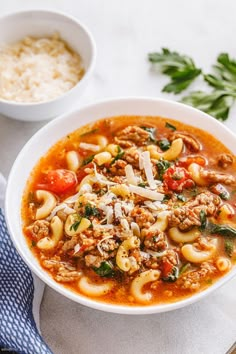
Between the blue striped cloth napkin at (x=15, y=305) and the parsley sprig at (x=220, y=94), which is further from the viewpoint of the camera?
the parsley sprig at (x=220, y=94)

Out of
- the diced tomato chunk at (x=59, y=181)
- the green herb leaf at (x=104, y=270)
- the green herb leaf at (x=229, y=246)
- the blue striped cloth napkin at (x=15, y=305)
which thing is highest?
the green herb leaf at (x=229, y=246)

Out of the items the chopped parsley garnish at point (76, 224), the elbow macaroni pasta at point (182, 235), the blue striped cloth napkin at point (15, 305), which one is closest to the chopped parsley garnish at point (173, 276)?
the elbow macaroni pasta at point (182, 235)

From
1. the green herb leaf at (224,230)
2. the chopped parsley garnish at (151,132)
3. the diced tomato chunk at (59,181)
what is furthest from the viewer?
the chopped parsley garnish at (151,132)

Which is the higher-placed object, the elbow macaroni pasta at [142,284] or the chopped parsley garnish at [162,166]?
the chopped parsley garnish at [162,166]

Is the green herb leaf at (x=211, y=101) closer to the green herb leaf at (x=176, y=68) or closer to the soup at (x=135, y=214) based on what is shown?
the green herb leaf at (x=176, y=68)

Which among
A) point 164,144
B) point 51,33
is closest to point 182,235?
point 164,144

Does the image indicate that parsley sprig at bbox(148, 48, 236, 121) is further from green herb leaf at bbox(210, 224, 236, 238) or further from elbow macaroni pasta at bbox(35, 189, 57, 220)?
elbow macaroni pasta at bbox(35, 189, 57, 220)

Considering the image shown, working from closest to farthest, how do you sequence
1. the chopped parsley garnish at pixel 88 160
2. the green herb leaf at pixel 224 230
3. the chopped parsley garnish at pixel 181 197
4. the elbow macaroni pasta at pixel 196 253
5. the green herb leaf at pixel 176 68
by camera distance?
the elbow macaroni pasta at pixel 196 253 → the green herb leaf at pixel 224 230 → the chopped parsley garnish at pixel 181 197 → the chopped parsley garnish at pixel 88 160 → the green herb leaf at pixel 176 68
